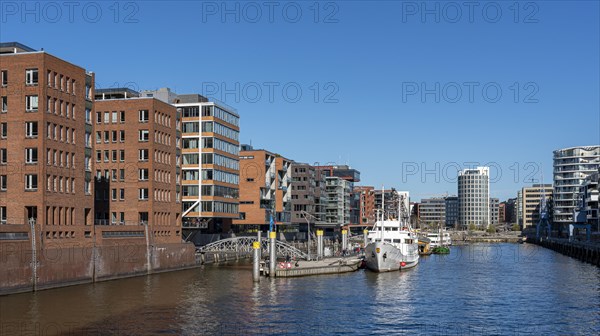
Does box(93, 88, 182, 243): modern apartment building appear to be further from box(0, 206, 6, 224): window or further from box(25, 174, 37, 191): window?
box(25, 174, 37, 191): window

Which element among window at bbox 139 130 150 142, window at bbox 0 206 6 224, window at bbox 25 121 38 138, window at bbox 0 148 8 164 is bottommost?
window at bbox 0 206 6 224

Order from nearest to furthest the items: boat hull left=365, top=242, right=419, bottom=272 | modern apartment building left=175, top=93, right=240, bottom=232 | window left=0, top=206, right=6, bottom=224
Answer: window left=0, top=206, right=6, bottom=224, boat hull left=365, top=242, right=419, bottom=272, modern apartment building left=175, top=93, right=240, bottom=232

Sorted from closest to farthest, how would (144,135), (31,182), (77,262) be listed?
1. (31,182)
2. (77,262)
3. (144,135)

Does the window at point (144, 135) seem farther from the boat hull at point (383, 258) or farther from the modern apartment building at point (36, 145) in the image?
the boat hull at point (383, 258)

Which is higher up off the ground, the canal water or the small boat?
the canal water

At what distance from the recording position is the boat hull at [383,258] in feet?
373

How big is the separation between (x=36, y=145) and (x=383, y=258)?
185 feet

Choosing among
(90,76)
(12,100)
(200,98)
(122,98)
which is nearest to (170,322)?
(12,100)

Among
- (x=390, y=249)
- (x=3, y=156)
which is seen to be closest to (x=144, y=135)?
(x=3, y=156)

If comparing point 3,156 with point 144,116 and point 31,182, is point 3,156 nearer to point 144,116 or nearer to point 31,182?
point 31,182

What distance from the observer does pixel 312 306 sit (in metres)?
72.1

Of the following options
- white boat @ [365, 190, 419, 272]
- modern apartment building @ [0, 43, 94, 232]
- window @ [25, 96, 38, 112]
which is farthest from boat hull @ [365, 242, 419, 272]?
window @ [25, 96, 38, 112]

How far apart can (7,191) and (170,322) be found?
3481 cm

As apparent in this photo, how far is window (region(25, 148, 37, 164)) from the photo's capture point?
3351 inches
